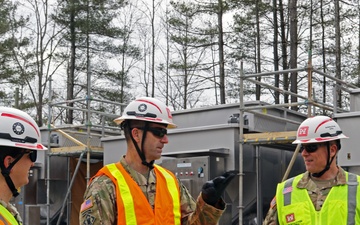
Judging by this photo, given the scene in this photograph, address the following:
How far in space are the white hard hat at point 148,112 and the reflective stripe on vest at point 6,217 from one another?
1.40 m

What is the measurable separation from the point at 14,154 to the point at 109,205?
0.95 meters

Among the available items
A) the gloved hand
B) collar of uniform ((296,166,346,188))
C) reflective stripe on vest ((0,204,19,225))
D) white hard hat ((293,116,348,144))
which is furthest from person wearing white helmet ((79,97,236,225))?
white hard hat ((293,116,348,144))

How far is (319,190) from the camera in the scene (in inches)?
192

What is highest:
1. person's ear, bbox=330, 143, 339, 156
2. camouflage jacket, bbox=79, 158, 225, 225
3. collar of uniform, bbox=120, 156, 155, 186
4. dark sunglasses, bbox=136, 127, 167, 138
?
dark sunglasses, bbox=136, 127, 167, 138

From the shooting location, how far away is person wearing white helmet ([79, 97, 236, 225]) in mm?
3955

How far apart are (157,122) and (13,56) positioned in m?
29.1

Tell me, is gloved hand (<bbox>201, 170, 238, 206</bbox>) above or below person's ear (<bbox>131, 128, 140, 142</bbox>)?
below

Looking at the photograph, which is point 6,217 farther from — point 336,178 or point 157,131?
point 336,178

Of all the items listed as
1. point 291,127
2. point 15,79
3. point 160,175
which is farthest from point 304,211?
point 15,79

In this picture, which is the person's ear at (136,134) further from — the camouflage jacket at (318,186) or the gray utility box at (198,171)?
the gray utility box at (198,171)

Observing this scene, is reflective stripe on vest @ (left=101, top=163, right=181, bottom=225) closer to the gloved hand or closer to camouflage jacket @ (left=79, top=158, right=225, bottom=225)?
camouflage jacket @ (left=79, top=158, right=225, bottom=225)

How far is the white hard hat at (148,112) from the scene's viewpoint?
4.29 meters

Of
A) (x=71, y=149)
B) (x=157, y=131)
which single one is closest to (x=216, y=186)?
(x=157, y=131)

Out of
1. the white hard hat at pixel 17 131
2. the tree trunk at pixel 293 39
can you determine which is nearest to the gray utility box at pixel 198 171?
the white hard hat at pixel 17 131
